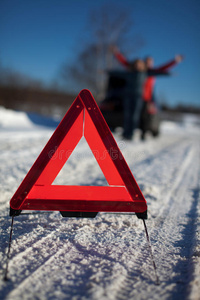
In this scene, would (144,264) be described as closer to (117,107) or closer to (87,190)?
(87,190)

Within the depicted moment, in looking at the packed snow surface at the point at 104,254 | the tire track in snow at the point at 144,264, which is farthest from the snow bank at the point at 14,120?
the tire track in snow at the point at 144,264

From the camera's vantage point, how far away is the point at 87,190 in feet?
5.20

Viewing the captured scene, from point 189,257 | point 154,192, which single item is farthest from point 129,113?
point 189,257

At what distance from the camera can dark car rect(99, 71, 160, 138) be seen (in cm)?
695

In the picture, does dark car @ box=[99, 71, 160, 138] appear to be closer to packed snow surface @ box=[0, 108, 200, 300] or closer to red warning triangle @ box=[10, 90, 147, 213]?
packed snow surface @ box=[0, 108, 200, 300]

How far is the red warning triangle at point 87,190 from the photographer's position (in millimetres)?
1510

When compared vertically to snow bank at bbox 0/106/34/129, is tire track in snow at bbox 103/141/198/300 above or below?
above

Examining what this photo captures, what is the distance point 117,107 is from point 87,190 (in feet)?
18.8

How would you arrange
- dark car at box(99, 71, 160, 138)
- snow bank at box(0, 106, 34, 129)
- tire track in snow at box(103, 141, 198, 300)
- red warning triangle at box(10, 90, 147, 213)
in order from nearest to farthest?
tire track in snow at box(103, 141, 198, 300) → red warning triangle at box(10, 90, 147, 213) → dark car at box(99, 71, 160, 138) → snow bank at box(0, 106, 34, 129)

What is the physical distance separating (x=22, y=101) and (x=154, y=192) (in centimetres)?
1658

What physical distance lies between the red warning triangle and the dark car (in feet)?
17.7

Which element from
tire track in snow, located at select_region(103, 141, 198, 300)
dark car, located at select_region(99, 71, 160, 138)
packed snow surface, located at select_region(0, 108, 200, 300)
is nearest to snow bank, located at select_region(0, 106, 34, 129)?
dark car, located at select_region(99, 71, 160, 138)

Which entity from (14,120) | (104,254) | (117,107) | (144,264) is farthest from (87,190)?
(14,120)

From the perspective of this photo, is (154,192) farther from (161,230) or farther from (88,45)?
(88,45)
